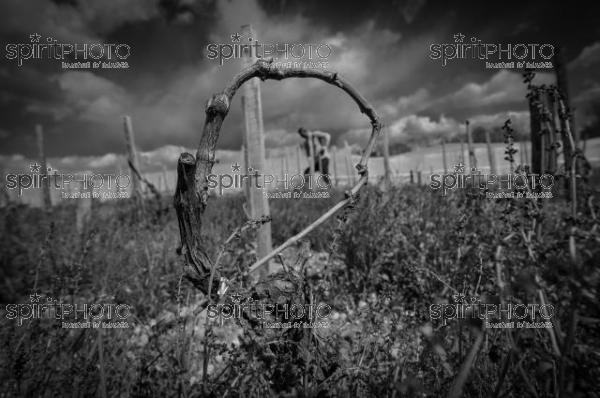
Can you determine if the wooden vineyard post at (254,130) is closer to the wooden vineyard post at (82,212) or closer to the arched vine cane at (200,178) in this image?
the arched vine cane at (200,178)

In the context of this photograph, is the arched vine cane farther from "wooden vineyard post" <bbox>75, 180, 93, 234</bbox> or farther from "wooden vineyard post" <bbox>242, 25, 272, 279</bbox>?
"wooden vineyard post" <bbox>75, 180, 93, 234</bbox>

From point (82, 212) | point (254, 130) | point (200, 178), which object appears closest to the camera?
point (200, 178)

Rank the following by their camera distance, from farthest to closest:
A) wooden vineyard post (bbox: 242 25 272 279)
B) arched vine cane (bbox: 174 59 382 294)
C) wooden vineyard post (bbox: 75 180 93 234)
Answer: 1. wooden vineyard post (bbox: 75 180 93 234)
2. wooden vineyard post (bbox: 242 25 272 279)
3. arched vine cane (bbox: 174 59 382 294)

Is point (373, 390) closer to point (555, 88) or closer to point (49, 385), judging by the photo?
point (555, 88)

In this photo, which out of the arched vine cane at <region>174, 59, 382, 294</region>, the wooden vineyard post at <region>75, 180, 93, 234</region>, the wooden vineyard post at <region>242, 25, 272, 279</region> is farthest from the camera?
the wooden vineyard post at <region>75, 180, 93, 234</region>

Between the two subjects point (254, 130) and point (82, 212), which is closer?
point (254, 130)

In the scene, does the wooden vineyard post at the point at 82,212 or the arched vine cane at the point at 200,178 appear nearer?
the arched vine cane at the point at 200,178

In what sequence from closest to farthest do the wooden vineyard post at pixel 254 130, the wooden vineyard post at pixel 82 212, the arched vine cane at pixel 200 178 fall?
the arched vine cane at pixel 200 178 → the wooden vineyard post at pixel 254 130 → the wooden vineyard post at pixel 82 212

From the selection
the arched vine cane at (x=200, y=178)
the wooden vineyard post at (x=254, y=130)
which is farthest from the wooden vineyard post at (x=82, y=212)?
the arched vine cane at (x=200, y=178)

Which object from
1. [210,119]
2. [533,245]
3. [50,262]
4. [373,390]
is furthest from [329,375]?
[50,262]

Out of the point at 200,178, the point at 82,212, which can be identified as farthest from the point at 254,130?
the point at 82,212

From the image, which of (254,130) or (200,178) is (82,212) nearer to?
(254,130)

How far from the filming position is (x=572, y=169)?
83 cm

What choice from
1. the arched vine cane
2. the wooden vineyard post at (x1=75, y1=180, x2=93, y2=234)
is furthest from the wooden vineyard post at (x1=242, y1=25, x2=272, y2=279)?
the wooden vineyard post at (x1=75, y1=180, x2=93, y2=234)
